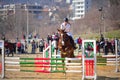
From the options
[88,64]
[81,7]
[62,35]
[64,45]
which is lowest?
[88,64]

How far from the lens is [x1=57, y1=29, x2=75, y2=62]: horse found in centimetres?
1902

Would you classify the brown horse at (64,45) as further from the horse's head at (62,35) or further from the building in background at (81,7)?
the building in background at (81,7)

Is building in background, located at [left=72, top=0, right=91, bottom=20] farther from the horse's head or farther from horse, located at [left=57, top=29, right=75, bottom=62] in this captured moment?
the horse's head

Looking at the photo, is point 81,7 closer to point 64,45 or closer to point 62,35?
point 64,45

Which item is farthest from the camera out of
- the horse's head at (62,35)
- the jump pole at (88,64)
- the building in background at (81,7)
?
the building in background at (81,7)

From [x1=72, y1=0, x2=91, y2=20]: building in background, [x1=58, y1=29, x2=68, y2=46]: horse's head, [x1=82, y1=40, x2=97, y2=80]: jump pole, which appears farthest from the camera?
[x1=72, y1=0, x2=91, y2=20]: building in background

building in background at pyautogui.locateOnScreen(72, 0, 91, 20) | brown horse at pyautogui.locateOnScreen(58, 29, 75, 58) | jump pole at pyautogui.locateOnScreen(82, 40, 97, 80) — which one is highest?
building in background at pyautogui.locateOnScreen(72, 0, 91, 20)

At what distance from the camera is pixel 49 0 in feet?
568

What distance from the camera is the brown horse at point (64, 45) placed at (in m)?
19.0

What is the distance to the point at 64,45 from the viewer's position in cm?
1920

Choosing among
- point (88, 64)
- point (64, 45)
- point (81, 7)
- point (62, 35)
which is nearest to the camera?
point (88, 64)

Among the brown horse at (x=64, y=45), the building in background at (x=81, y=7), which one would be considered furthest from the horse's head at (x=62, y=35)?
the building in background at (x=81, y=7)

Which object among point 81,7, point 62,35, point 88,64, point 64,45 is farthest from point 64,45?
point 81,7

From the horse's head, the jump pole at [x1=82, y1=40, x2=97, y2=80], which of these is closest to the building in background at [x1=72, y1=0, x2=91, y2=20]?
the horse's head
